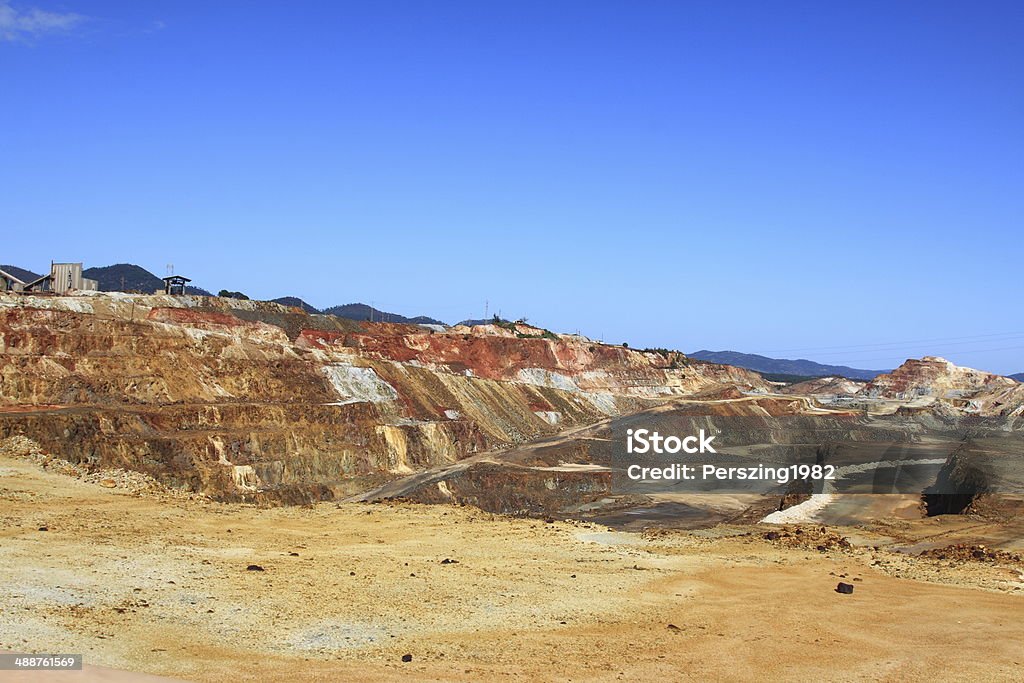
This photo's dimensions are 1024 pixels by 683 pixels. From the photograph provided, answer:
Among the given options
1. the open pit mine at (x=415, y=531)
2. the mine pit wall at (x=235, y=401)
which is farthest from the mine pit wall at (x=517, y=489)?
the mine pit wall at (x=235, y=401)

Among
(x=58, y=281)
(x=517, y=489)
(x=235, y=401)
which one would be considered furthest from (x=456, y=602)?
(x=58, y=281)

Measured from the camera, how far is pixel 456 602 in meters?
19.5

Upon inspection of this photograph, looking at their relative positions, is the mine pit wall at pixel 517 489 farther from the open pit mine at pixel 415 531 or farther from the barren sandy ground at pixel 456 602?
the barren sandy ground at pixel 456 602

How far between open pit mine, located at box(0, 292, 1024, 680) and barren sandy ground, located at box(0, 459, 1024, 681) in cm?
9

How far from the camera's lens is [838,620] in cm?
1970

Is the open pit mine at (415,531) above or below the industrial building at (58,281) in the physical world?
below

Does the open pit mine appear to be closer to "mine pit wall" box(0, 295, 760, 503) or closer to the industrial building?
"mine pit wall" box(0, 295, 760, 503)

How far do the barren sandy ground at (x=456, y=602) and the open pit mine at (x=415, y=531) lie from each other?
9 centimetres

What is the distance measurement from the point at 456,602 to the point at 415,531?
8.52 metres

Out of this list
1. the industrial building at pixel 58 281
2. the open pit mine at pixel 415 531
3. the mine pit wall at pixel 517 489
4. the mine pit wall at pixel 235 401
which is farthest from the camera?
the industrial building at pixel 58 281

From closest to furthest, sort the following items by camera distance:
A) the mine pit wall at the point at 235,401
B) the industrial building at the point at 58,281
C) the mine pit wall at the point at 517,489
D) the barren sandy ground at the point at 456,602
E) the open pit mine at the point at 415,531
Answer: the barren sandy ground at the point at 456,602, the open pit mine at the point at 415,531, the mine pit wall at the point at 235,401, the mine pit wall at the point at 517,489, the industrial building at the point at 58,281

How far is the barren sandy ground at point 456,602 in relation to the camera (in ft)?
51.0

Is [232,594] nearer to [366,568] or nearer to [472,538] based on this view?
[366,568]

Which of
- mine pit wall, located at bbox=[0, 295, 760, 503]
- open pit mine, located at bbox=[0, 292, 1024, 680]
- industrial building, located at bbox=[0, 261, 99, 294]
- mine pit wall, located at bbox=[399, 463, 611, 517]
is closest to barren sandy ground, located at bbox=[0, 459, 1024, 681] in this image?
open pit mine, located at bbox=[0, 292, 1024, 680]
